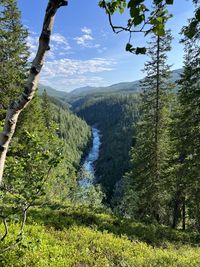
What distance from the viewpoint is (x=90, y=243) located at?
10.1 metres

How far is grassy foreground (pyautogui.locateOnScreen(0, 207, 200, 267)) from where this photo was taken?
305 inches

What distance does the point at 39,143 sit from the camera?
518 centimetres

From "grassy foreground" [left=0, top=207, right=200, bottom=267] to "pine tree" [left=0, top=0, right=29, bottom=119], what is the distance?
1149 centimetres

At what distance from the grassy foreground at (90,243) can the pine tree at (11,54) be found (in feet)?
37.7

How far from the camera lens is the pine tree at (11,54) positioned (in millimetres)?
22781

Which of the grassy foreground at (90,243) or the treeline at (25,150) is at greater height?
the treeline at (25,150)

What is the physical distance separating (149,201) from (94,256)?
1617 centimetres

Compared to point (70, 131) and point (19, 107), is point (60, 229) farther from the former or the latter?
point (70, 131)

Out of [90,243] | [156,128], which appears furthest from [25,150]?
[156,128]

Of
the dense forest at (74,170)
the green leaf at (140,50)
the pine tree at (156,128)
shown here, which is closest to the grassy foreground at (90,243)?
the dense forest at (74,170)

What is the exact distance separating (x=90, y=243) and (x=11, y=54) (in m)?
18.0

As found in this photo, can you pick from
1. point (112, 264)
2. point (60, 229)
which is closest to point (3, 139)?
point (112, 264)

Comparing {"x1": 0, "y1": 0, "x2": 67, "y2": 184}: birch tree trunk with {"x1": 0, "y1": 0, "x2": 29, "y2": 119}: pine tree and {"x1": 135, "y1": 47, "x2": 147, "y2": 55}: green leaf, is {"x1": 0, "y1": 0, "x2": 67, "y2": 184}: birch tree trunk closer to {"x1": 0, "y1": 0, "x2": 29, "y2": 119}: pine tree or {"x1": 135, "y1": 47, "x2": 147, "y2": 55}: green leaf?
{"x1": 135, "y1": 47, "x2": 147, "y2": 55}: green leaf

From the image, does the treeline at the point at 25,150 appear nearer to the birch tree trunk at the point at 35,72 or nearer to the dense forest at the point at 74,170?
the dense forest at the point at 74,170
